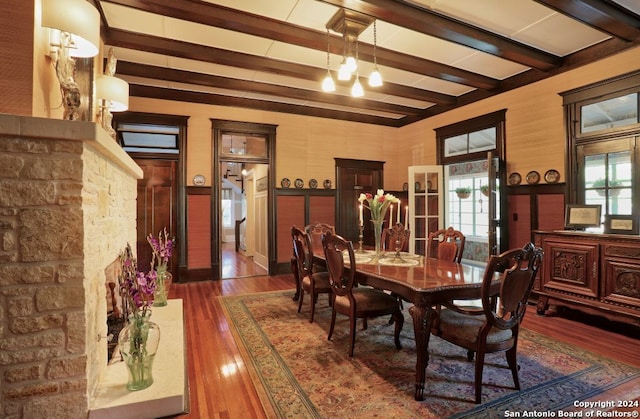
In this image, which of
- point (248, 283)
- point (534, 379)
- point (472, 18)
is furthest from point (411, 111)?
point (534, 379)

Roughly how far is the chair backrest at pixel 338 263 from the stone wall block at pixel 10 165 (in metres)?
1.94

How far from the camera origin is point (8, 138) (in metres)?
1.40

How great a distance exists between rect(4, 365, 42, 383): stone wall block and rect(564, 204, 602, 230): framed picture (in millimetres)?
4689

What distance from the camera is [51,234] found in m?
1.46

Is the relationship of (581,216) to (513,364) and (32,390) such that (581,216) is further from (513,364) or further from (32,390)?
(32,390)

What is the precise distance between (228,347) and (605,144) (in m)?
4.52

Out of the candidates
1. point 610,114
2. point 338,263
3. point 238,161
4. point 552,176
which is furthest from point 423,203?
point 338,263

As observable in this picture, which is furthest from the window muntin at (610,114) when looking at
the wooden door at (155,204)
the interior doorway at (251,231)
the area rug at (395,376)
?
the wooden door at (155,204)

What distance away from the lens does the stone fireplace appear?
4.61 feet

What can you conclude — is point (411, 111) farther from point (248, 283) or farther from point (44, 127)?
point (44, 127)

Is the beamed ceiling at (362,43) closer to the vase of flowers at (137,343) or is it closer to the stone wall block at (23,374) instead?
the vase of flowers at (137,343)

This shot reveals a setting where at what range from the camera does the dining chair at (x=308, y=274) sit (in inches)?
136

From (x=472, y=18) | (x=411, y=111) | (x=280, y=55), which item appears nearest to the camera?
(x=472, y=18)

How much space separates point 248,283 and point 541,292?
397 cm
